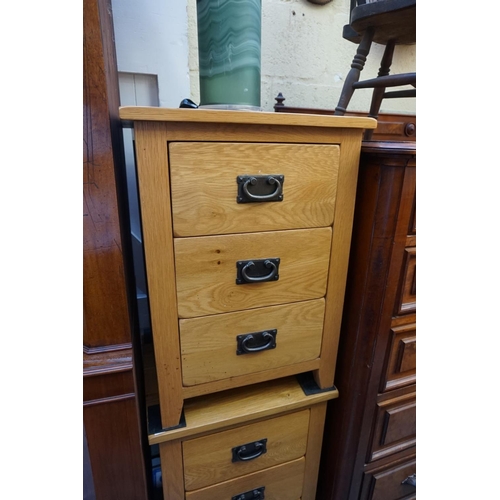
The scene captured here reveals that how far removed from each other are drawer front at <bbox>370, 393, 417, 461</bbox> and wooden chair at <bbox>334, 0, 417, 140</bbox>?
72 centimetres

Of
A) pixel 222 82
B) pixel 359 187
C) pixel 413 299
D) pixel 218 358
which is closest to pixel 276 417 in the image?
pixel 218 358

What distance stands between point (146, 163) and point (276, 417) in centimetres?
64

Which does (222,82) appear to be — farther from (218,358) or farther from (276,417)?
(276,417)

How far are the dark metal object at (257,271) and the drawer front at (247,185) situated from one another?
→ 0.22ft

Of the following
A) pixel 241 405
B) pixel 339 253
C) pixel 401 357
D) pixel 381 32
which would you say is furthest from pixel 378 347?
pixel 381 32

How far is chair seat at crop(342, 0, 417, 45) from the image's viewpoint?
71 centimetres

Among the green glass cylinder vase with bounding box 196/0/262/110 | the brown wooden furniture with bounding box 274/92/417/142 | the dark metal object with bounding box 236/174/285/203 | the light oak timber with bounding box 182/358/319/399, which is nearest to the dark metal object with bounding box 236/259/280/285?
the dark metal object with bounding box 236/174/285/203

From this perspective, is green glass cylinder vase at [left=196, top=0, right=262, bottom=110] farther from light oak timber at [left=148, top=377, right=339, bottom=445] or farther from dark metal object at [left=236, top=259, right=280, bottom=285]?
light oak timber at [left=148, top=377, right=339, bottom=445]

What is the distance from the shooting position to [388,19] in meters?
0.76

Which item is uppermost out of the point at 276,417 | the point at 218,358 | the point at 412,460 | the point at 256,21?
the point at 256,21

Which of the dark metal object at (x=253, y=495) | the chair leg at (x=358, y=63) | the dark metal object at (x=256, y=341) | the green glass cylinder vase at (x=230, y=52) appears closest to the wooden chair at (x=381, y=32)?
the chair leg at (x=358, y=63)

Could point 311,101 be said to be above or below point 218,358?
above

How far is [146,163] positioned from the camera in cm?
50
